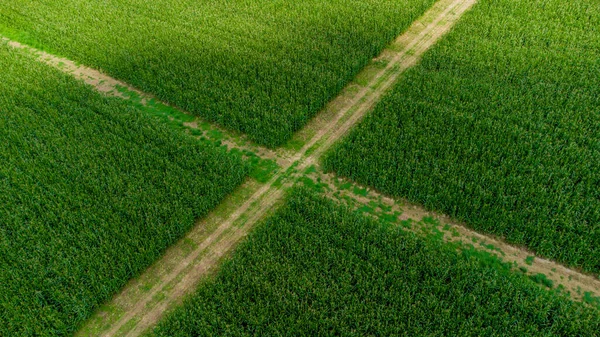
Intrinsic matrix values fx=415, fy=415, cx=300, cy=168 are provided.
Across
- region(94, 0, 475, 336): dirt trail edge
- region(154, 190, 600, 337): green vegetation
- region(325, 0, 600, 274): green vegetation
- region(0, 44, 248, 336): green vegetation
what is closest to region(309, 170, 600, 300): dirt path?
region(325, 0, 600, 274): green vegetation

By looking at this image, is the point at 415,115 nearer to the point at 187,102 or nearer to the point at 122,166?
the point at 187,102

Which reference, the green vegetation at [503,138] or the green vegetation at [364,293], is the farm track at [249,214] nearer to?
the green vegetation at [503,138]

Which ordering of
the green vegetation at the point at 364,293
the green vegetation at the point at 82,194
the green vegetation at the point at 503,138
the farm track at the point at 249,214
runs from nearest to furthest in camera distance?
the green vegetation at the point at 364,293 → the green vegetation at the point at 82,194 → the farm track at the point at 249,214 → the green vegetation at the point at 503,138

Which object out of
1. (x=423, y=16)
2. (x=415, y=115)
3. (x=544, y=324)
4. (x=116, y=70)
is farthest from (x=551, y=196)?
(x=116, y=70)

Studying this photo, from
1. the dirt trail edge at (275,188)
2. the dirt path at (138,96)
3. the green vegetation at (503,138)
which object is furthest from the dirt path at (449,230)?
the dirt path at (138,96)

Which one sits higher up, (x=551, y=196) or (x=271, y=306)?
(x=551, y=196)

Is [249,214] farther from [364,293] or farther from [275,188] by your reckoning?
[364,293]

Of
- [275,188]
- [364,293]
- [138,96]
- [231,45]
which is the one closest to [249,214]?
[275,188]
